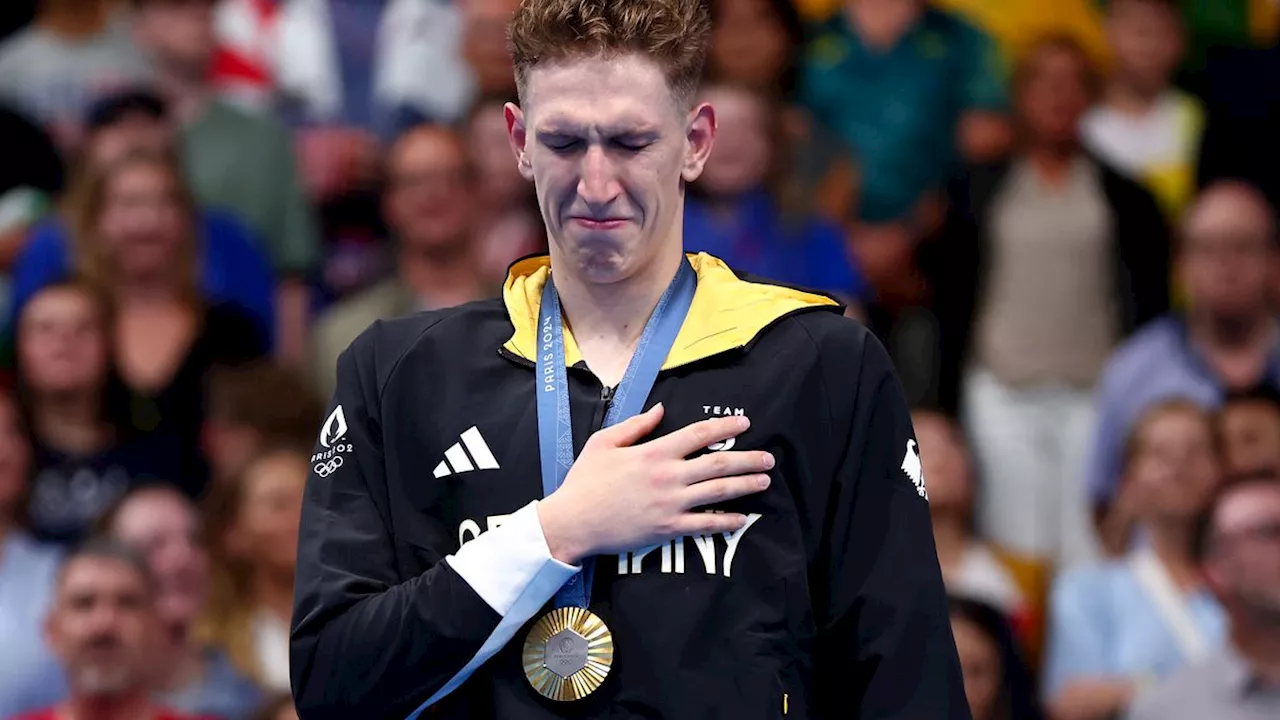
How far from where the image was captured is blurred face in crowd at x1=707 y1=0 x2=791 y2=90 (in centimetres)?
811

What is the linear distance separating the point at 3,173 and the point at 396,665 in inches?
229

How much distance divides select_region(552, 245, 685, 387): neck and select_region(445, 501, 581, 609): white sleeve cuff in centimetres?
33

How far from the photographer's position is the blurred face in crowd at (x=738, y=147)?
7.70 metres

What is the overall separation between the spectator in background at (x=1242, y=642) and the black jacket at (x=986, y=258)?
4.57 ft

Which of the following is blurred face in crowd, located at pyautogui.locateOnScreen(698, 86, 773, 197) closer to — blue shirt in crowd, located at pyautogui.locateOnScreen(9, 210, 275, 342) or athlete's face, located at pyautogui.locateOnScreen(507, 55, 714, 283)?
blue shirt in crowd, located at pyautogui.locateOnScreen(9, 210, 275, 342)

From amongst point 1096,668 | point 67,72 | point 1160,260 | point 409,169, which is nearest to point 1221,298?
point 1160,260

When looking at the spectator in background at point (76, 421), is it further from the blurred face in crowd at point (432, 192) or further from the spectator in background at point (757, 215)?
the spectator in background at point (757, 215)

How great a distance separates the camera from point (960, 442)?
24.7 ft

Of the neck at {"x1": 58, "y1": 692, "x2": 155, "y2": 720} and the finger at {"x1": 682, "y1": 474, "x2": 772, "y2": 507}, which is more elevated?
the finger at {"x1": 682, "y1": 474, "x2": 772, "y2": 507}

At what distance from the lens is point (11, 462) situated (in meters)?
7.00

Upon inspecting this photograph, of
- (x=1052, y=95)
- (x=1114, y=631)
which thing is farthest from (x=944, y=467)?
(x=1052, y=95)

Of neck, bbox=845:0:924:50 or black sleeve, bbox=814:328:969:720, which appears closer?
black sleeve, bbox=814:328:969:720

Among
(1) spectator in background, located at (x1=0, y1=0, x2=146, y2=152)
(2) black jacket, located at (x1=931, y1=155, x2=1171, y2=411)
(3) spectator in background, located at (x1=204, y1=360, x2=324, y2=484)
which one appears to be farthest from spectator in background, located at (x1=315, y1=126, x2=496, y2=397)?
(2) black jacket, located at (x1=931, y1=155, x2=1171, y2=411)

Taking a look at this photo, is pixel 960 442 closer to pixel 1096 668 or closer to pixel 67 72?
pixel 1096 668
